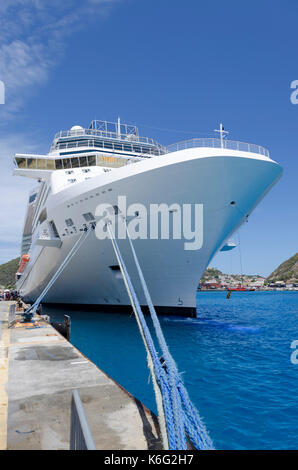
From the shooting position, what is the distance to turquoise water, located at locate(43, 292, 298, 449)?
278 inches

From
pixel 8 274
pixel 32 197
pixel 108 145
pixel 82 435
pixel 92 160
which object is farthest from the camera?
pixel 8 274

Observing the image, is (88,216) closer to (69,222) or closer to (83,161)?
(69,222)

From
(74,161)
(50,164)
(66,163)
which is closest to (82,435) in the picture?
(74,161)

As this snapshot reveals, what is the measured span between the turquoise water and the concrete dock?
204cm

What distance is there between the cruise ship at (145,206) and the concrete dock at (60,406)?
9.09 m

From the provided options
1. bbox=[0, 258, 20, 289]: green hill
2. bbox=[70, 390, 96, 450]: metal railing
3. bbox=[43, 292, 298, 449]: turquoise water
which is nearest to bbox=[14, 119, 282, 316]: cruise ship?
bbox=[43, 292, 298, 449]: turquoise water

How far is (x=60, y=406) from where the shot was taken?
551 cm

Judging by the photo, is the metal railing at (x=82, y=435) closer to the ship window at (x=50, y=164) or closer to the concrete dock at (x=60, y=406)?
the concrete dock at (x=60, y=406)

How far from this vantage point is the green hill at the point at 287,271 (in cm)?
16350

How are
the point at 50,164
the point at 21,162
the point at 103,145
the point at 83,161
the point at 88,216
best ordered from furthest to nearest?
the point at 103,145
the point at 21,162
the point at 50,164
the point at 83,161
the point at 88,216

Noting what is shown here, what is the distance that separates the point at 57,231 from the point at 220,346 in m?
12.5

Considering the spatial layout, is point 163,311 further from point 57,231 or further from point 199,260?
point 57,231

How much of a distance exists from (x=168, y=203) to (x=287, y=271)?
171 metres

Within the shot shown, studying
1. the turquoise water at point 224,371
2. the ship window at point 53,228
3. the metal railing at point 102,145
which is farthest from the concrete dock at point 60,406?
the metal railing at point 102,145
